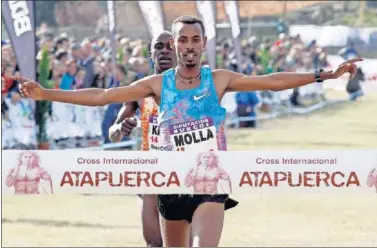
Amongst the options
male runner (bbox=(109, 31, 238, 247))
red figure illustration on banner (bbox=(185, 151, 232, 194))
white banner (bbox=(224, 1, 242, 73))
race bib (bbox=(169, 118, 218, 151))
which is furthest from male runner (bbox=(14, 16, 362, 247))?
white banner (bbox=(224, 1, 242, 73))

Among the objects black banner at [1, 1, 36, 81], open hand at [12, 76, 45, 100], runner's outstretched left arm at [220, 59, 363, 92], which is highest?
black banner at [1, 1, 36, 81]

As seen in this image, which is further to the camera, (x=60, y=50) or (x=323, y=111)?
(x=323, y=111)

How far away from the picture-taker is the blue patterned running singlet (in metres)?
7.88

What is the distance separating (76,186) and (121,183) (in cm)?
27

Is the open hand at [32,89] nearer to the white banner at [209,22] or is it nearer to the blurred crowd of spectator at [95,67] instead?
the blurred crowd of spectator at [95,67]

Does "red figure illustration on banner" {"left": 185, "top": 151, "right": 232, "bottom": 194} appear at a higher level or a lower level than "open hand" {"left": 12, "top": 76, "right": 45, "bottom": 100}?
lower

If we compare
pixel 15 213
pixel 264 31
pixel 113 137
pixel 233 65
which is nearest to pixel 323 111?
pixel 233 65

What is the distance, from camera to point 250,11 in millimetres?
46781

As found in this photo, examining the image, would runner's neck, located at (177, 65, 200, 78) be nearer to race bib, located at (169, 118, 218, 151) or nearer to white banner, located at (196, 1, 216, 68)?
race bib, located at (169, 118, 218, 151)

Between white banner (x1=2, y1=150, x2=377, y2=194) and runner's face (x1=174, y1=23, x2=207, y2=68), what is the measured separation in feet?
1.97

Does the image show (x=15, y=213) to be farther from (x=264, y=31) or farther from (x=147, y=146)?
(x=264, y=31)

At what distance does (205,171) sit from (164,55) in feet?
5.92

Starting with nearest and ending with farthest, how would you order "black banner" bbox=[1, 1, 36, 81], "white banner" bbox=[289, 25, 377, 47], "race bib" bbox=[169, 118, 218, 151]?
"race bib" bbox=[169, 118, 218, 151] < "black banner" bbox=[1, 1, 36, 81] < "white banner" bbox=[289, 25, 377, 47]

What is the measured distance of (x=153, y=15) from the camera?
20.1 meters
